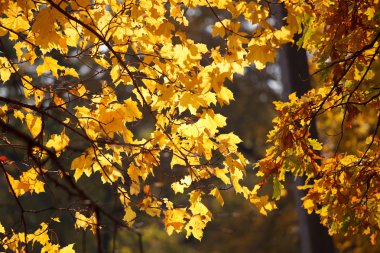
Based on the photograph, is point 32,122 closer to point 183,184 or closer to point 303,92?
point 183,184

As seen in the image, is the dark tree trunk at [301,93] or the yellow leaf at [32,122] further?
the dark tree trunk at [301,93]

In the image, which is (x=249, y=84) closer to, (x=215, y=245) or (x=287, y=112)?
(x=215, y=245)

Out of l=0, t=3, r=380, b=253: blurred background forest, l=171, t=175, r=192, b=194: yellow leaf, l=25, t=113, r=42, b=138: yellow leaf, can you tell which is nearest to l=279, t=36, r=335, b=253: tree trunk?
l=171, t=175, r=192, b=194: yellow leaf

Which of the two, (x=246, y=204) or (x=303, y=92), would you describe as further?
(x=246, y=204)

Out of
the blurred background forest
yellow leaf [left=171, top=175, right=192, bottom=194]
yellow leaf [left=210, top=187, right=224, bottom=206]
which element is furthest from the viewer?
the blurred background forest

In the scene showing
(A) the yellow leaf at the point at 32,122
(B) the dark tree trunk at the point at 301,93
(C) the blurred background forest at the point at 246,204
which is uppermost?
(C) the blurred background forest at the point at 246,204

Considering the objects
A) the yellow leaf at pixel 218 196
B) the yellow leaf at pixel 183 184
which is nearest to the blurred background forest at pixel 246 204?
the yellow leaf at pixel 183 184

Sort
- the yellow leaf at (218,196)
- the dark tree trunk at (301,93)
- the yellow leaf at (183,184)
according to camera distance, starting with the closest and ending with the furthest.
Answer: the yellow leaf at (218,196) < the yellow leaf at (183,184) < the dark tree trunk at (301,93)

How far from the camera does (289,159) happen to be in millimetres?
4047

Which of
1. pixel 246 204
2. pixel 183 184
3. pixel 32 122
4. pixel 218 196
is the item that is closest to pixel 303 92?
pixel 183 184

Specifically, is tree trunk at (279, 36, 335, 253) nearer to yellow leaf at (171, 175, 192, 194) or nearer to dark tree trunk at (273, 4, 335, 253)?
dark tree trunk at (273, 4, 335, 253)

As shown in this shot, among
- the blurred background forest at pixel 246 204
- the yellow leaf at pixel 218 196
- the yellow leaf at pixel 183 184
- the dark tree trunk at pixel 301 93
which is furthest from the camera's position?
the blurred background forest at pixel 246 204

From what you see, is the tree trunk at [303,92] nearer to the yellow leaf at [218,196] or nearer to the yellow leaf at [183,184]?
the yellow leaf at [183,184]

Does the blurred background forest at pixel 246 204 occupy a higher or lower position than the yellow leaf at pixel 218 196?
higher
